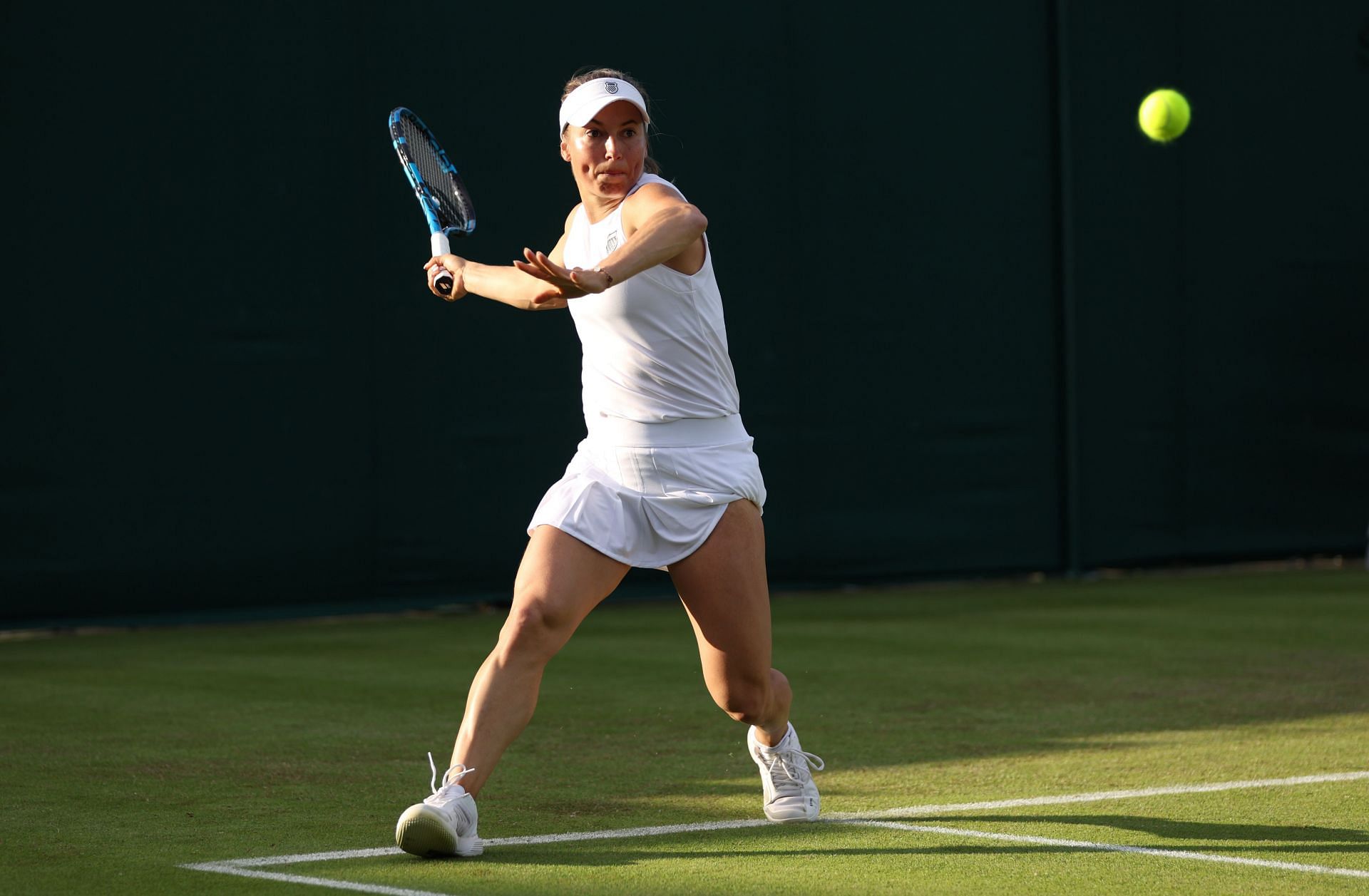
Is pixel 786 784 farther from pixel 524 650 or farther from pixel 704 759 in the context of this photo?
pixel 704 759

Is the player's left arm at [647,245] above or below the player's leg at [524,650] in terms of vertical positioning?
above

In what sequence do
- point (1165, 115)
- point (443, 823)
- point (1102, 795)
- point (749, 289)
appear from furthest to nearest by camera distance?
point (1165, 115), point (749, 289), point (1102, 795), point (443, 823)

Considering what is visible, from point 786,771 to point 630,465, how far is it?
2.87 ft

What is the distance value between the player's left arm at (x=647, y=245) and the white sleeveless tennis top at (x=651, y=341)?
0.03 meters

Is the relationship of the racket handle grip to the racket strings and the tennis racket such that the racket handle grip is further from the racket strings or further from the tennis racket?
the racket strings

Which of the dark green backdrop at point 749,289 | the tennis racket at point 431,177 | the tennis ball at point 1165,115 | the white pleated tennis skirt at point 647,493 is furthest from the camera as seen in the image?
the tennis ball at point 1165,115

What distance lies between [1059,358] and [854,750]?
6.98 meters

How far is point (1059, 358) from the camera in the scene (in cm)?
1278

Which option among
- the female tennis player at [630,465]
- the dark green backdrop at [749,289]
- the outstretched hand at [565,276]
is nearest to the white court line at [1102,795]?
the female tennis player at [630,465]

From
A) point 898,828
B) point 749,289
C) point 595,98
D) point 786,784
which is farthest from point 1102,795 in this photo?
point 749,289

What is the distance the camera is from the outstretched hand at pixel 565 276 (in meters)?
4.12

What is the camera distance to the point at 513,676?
445 cm

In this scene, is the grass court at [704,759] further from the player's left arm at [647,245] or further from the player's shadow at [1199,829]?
the player's left arm at [647,245]

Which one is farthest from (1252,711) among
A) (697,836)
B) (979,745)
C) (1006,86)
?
(1006,86)
